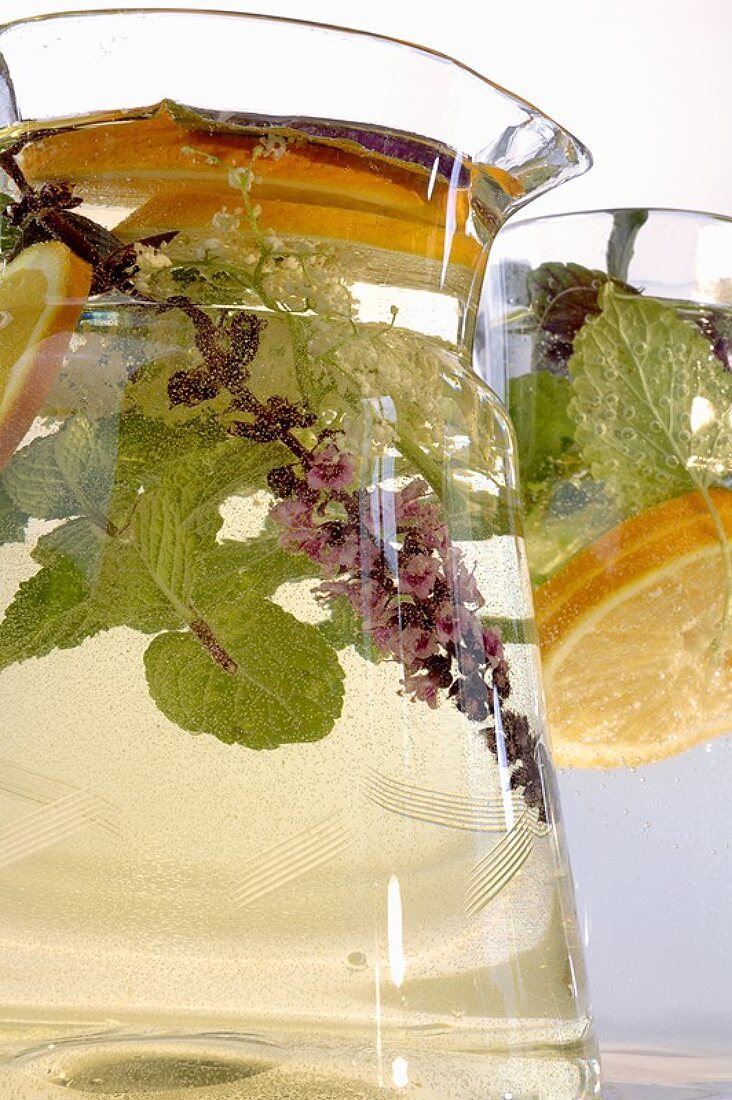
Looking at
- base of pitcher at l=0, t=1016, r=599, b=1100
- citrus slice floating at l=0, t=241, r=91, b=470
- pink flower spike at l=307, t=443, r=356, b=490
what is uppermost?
citrus slice floating at l=0, t=241, r=91, b=470

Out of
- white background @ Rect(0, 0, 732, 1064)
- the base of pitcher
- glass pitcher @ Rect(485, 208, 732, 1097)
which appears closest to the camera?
Result: the base of pitcher

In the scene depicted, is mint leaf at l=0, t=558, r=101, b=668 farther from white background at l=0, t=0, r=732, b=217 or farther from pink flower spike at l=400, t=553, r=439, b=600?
white background at l=0, t=0, r=732, b=217

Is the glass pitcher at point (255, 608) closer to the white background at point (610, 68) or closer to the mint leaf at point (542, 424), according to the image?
the mint leaf at point (542, 424)

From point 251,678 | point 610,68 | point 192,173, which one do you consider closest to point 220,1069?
point 251,678

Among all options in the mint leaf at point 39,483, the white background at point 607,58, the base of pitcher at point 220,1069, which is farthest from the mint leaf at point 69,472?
the white background at point 607,58

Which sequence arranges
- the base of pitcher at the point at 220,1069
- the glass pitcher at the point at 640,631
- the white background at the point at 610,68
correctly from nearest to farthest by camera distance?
the base of pitcher at the point at 220,1069 → the glass pitcher at the point at 640,631 → the white background at the point at 610,68

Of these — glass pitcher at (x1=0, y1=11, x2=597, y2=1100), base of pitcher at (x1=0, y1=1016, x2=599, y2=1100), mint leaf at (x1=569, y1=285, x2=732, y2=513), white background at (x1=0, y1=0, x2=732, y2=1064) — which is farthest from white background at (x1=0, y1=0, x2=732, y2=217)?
base of pitcher at (x1=0, y1=1016, x2=599, y2=1100)

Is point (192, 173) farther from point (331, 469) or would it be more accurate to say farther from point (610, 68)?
point (610, 68)

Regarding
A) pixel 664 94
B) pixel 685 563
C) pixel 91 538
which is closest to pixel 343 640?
pixel 91 538
